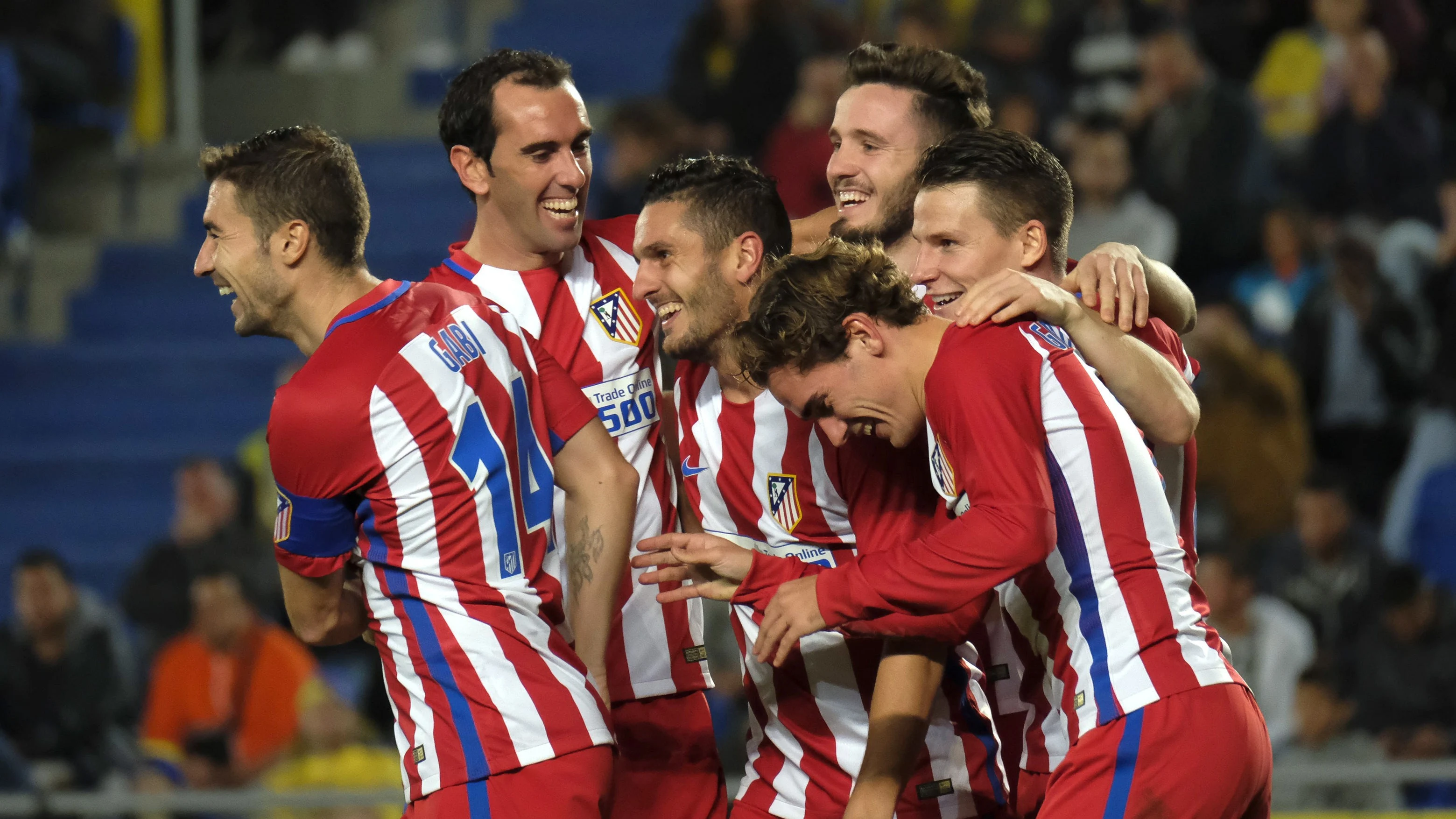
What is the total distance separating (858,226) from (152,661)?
562 centimetres

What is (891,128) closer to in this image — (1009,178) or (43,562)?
(1009,178)

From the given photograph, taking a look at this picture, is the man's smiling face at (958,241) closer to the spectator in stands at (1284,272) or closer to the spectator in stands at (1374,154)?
→ the spectator in stands at (1284,272)

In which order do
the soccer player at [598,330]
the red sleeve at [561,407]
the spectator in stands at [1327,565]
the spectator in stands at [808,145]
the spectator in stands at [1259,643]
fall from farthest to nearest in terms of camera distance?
the spectator in stands at [808,145] < the spectator in stands at [1327,565] < the spectator in stands at [1259,643] < the soccer player at [598,330] < the red sleeve at [561,407]

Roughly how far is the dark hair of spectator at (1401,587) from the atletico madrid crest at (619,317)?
4501 mm

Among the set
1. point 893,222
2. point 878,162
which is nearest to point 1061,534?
point 893,222

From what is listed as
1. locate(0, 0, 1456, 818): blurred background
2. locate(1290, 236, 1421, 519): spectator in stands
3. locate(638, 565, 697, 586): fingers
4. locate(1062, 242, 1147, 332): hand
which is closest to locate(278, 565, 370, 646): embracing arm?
locate(638, 565, 697, 586): fingers

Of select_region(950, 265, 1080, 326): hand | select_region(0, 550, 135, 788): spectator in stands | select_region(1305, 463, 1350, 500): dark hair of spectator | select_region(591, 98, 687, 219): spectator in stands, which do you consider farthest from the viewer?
select_region(591, 98, 687, 219): spectator in stands

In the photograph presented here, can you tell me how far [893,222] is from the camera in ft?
13.0

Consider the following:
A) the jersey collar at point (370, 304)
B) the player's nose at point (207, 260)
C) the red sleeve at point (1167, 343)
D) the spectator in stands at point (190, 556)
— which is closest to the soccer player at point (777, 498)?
the red sleeve at point (1167, 343)

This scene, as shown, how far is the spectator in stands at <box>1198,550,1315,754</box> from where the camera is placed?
7031mm

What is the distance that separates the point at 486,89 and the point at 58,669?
5.12 metres

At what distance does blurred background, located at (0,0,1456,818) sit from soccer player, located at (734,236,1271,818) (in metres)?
3.17

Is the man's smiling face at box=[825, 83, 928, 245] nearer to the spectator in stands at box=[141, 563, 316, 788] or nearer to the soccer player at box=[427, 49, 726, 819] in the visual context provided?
the soccer player at box=[427, 49, 726, 819]

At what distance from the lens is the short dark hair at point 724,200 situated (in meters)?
3.77
